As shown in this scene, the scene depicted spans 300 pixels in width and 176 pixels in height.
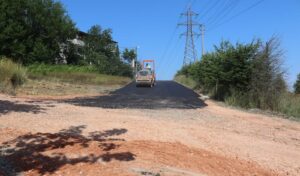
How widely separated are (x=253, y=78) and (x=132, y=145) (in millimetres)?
16955

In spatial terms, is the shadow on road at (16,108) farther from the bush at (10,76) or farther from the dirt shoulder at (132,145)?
the bush at (10,76)

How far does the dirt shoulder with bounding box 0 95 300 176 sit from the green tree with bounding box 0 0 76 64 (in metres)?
48.3

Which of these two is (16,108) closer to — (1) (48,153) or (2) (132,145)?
(1) (48,153)

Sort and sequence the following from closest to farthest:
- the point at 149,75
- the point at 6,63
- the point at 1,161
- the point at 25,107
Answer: the point at 1,161, the point at 25,107, the point at 6,63, the point at 149,75

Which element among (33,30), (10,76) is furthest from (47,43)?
(10,76)

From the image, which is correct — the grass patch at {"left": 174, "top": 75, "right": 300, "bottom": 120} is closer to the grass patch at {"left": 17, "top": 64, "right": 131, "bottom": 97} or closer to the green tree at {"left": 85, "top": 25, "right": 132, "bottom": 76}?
the grass patch at {"left": 17, "top": 64, "right": 131, "bottom": 97}

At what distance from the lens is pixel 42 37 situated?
66.1m

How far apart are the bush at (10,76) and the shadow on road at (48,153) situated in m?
14.7

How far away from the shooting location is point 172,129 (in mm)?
11938

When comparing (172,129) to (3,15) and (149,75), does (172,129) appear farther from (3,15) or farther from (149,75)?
(3,15)

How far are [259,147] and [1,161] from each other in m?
5.99

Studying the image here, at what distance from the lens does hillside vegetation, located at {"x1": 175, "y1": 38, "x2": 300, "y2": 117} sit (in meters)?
23.3

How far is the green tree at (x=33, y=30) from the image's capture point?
60.2 m

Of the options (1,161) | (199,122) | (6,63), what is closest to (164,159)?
(1,161)
